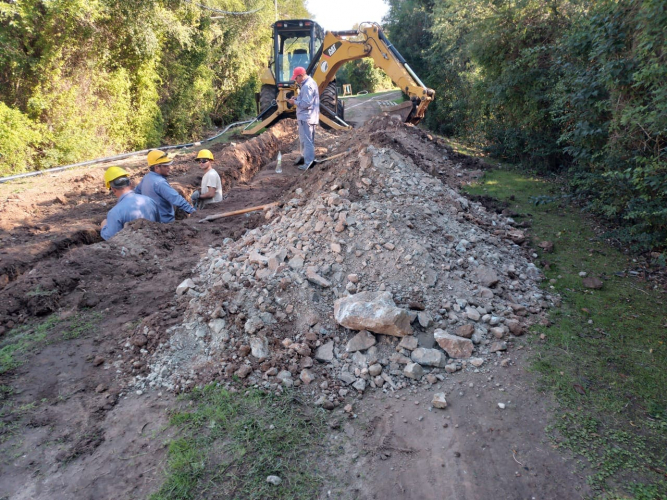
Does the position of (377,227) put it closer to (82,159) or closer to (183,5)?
(82,159)

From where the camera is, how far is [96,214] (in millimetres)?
7723

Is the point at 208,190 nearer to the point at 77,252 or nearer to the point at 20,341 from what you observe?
the point at 77,252

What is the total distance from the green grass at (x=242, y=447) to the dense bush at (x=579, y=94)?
440cm

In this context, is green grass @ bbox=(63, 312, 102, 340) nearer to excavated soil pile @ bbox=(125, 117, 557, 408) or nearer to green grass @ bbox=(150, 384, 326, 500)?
excavated soil pile @ bbox=(125, 117, 557, 408)

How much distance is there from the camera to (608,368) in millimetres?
3439

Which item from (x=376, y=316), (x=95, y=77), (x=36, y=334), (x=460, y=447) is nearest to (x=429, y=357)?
(x=376, y=316)

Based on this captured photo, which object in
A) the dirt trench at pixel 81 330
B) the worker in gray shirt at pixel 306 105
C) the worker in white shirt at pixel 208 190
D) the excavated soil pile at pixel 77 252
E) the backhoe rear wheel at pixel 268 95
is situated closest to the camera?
the dirt trench at pixel 81 330

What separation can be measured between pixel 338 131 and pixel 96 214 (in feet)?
26.5

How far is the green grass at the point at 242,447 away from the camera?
2645mm

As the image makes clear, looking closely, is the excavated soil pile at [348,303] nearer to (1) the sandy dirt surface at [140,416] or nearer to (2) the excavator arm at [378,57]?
(1) the sandy dirt surface at [140,416]

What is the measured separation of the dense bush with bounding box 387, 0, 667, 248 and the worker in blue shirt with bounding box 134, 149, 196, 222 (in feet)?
18.8

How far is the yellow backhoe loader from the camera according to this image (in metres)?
10.6

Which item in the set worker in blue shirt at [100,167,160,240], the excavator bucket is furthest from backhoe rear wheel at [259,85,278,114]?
worker in blue shirt at [100,167,160,240]

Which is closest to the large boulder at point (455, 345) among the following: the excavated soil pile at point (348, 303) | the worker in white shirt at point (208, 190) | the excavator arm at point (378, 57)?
the excavated soil pile at point (348, 303)
